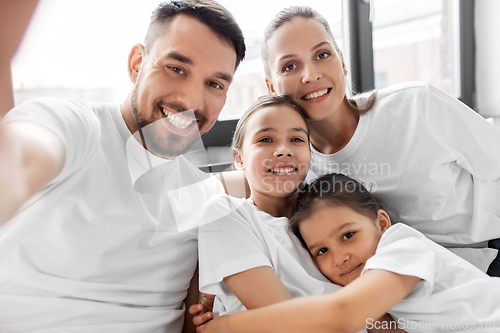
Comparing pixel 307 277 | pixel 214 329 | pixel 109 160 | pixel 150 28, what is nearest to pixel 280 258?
pixel 307 277

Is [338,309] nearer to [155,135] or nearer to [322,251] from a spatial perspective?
[322,251]

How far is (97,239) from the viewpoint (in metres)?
0.54

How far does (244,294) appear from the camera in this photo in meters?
0.58

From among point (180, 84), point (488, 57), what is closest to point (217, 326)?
point (180, 84)

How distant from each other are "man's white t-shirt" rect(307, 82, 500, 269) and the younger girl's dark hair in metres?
0.09

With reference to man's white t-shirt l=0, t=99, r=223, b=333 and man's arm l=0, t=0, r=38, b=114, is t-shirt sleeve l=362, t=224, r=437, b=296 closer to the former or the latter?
man's white t-shirt l=0, t=99, r=223, b=333

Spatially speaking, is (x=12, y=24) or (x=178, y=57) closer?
(x=12, y=24)

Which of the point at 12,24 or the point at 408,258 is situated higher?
the point at 12,24

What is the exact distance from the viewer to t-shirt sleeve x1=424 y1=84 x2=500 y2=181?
803 mm

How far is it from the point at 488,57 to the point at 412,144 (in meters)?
1.27

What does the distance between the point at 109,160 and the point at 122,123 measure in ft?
0.25

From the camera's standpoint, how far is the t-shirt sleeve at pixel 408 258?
531mm

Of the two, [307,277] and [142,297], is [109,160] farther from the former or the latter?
[307,277]

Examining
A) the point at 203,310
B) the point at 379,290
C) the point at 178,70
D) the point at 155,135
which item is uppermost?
the point at 178,70
